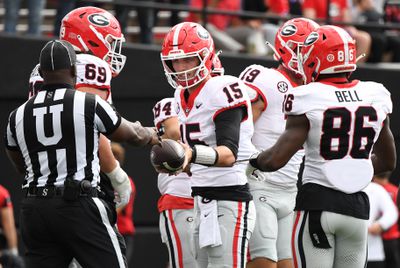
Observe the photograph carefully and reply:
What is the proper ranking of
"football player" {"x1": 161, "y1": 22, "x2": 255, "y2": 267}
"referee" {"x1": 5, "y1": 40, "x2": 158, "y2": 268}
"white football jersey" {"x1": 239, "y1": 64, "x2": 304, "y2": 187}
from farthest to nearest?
"white football jersey" {"x1": 239, "y1": 64, "x2": 304, "y2": 187} → "football player" {"x1": 161, "y1": 22, "x2": 255, "y2": 267} → "referee" {"x1": 5, "y1": 40, "x2": 158, "y2": 268}

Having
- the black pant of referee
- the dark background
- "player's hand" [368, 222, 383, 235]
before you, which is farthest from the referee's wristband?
the dark background

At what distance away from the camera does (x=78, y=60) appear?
7348 mm

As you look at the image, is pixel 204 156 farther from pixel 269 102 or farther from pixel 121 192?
pixel 269 102

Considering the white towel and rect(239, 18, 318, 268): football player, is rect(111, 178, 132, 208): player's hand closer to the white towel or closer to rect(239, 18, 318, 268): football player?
the white towel

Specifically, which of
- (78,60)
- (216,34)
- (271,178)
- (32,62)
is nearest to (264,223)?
(271,178)

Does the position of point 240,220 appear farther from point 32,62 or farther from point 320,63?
point 32,62

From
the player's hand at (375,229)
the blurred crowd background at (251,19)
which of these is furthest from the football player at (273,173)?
the blurred crowd background at (251,19)

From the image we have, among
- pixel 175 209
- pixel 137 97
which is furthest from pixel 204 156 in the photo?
pixel 137 97

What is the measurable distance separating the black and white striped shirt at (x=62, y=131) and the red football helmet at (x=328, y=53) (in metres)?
1.29

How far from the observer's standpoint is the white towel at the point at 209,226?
7.03m

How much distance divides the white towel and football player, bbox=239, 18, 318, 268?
76cm

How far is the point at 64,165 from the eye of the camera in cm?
664

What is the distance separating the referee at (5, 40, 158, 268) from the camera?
661cm

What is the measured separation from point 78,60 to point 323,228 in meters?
1.90
